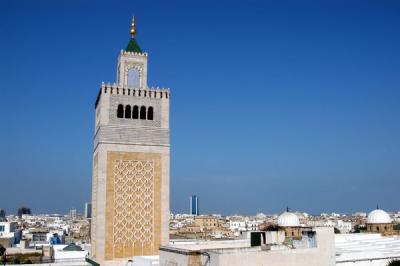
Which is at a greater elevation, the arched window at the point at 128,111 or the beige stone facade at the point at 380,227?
the arched window at the point at 128,111

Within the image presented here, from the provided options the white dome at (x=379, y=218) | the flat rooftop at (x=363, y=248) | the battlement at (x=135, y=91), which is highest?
the battlement at (x=135, y=91)

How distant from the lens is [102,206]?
56.0ft

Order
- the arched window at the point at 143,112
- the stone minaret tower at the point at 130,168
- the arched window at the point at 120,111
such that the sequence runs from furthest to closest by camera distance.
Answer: the arched window at the point at 143,112, the arched window at the point at 120,111, the stone minaret tower at the point at 130,168

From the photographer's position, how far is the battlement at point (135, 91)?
17859 millimetres

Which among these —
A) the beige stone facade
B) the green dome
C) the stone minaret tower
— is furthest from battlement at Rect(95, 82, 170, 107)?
the beige stone facade

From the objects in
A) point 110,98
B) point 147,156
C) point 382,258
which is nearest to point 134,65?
point 110,98

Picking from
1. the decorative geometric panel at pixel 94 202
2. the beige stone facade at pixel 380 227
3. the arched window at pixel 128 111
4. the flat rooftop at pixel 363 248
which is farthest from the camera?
the beige stone facade at pixel 380 227

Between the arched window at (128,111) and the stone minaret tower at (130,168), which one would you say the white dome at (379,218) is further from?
the arched window at (128,111)

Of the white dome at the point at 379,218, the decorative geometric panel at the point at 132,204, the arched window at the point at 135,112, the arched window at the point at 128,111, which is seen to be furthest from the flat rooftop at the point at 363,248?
the white dome at the point at 379,218

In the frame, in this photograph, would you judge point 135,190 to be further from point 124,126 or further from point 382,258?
point 382,258

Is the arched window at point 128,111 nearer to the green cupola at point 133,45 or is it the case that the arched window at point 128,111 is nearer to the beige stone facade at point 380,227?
the green cupola at point 133,45

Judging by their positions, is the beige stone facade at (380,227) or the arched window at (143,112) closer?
the arched window at (143,112)

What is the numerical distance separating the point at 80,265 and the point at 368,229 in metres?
26.7

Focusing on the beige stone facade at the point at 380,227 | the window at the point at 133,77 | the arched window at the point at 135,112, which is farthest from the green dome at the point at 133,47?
the beige stone facade at the point at 380,227
